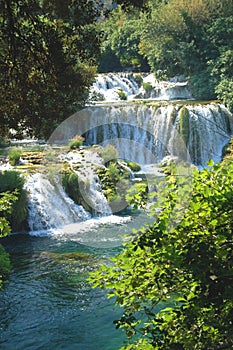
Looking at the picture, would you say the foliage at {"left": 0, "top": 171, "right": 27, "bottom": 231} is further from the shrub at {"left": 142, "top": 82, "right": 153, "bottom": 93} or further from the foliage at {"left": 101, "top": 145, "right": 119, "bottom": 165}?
the shrub at {"left": 142, "top": 82, "right": 153, "bottom": 93}

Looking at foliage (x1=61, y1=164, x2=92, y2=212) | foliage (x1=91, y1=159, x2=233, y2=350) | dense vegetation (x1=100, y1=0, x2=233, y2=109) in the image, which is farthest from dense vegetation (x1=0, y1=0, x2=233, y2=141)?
dense vegetation (x1=100, y1=0, x2=233, y2=109)

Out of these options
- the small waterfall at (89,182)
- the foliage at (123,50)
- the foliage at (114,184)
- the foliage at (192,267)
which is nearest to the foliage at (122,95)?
the foliage at (123,50)

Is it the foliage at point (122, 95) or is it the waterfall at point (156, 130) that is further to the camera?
the foliage at point (122, 95)

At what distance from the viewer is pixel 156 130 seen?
69.2 ft

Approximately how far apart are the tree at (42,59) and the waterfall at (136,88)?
20599mm

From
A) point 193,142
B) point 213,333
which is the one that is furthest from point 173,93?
point 213,333

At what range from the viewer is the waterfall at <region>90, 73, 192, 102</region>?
26891 mm

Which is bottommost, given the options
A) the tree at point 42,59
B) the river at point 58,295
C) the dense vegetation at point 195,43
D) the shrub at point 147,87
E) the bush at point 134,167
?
the river at point 58,295

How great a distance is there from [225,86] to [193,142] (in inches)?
150

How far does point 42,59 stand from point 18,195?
7.52 m

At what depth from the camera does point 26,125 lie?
5516mm

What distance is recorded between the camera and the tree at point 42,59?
4.97 metres

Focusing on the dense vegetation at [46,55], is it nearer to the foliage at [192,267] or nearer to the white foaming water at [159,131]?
the foliage at [192,267]

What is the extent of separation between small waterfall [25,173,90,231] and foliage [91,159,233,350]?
31.6 ft
